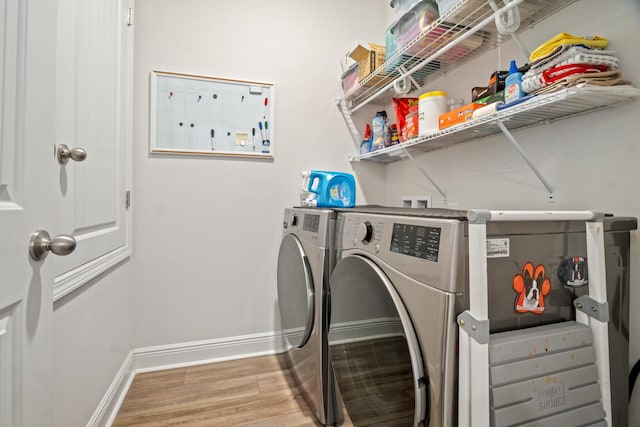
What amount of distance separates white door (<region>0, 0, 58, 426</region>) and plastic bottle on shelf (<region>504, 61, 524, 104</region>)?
4.31ft

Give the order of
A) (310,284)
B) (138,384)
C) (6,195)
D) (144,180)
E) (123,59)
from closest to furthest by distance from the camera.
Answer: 1. (6,195)
2. (310,284)
3. (123,59)
4. (138,384)
5. (144,180)

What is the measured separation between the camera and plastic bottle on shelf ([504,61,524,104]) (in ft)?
3.32

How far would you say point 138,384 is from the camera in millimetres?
1641

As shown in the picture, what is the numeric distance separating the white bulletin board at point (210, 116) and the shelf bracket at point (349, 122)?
533mm

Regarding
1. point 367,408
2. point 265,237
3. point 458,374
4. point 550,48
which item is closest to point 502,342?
point 458,374

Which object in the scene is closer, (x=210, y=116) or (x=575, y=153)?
(x=575, y=153)

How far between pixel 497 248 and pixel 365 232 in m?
0.39

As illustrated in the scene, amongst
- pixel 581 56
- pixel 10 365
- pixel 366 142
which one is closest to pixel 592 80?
pixel 581 56

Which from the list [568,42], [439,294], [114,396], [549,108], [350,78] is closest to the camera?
[439,294]

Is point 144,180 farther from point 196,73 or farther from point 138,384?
point 138,384

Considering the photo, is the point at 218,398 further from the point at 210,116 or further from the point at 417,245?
the point at 210,116

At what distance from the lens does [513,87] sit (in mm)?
1023

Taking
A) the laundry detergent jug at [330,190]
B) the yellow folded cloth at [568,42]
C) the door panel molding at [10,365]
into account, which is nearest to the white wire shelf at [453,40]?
the yellow folded cloth at [568,42]

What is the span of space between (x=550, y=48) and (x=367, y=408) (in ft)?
4.37
